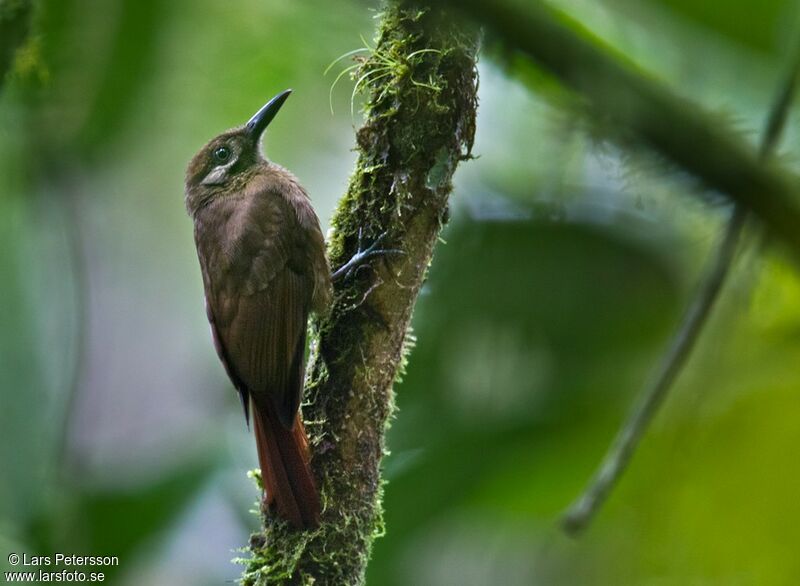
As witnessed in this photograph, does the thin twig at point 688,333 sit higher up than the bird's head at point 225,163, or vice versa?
the thin twig at point 688,333

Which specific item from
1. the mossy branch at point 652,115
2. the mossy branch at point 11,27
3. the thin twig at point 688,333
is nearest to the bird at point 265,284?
the mossy branch at point 11,27

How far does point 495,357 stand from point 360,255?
465 millimetres

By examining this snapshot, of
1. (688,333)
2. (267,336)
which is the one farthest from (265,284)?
(688,333)

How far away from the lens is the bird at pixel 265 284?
8.03 ft

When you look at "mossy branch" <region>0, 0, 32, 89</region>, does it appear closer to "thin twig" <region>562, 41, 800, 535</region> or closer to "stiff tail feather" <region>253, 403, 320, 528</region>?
"thin twig" <region>562, 41, 800, 535</region>

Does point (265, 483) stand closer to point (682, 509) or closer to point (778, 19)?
point (682, 509)

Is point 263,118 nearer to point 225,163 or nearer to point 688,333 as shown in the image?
point 225,163

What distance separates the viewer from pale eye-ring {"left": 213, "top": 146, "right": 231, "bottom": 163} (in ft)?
11.6

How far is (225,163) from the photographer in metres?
3.55

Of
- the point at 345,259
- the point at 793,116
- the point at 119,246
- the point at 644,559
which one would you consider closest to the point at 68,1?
the point at 345,259

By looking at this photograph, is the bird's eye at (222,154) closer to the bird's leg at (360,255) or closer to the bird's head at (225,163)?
the bird's head at (225,163)

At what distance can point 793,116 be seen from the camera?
1235 millimetres

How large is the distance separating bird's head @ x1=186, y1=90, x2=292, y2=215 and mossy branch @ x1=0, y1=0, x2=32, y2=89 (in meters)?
1.85

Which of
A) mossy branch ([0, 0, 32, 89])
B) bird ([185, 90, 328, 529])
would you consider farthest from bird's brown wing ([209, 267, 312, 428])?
mossy branch ([0, 0, 32, 89])
